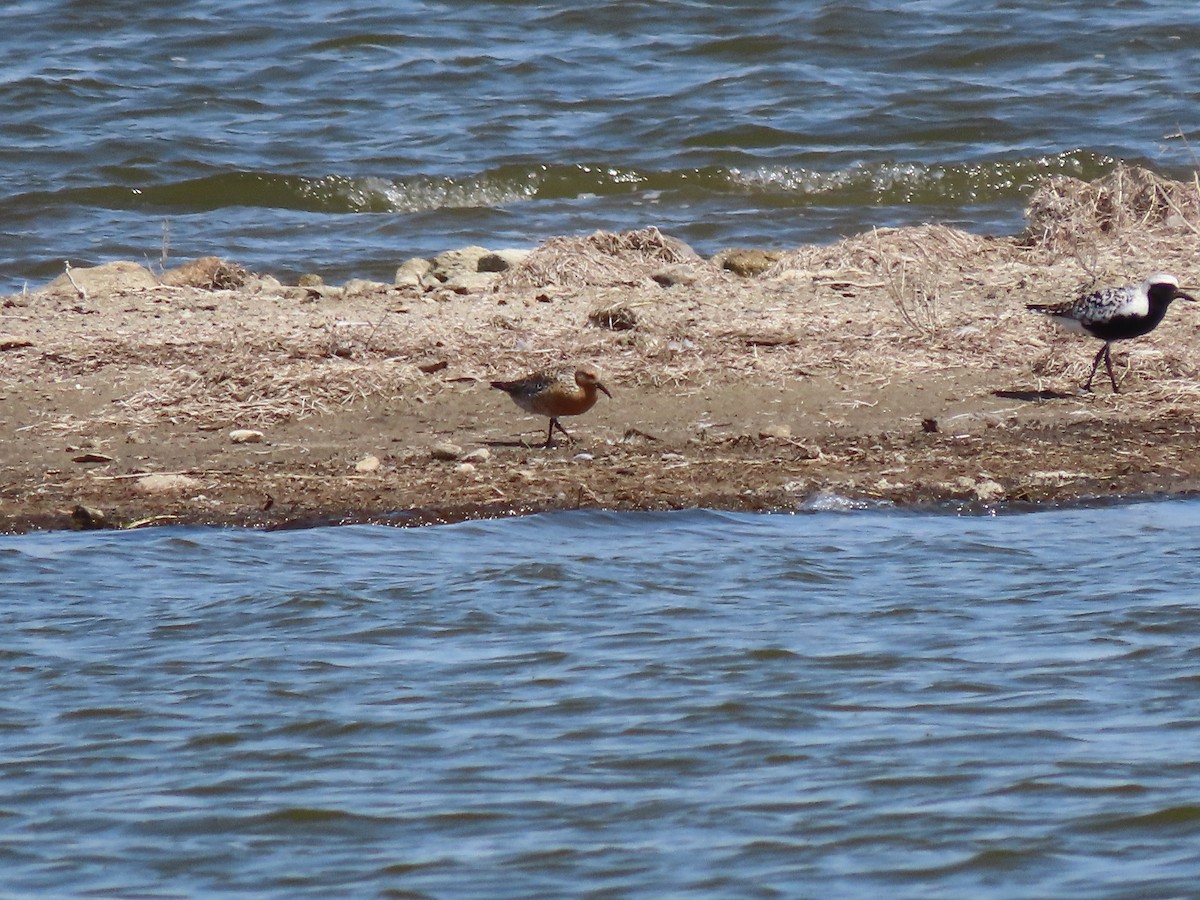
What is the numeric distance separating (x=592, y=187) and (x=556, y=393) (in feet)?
26.0

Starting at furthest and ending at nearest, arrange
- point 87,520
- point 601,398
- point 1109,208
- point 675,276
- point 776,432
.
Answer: point 1109,208, point 675,276, point 601,398, point 776,432, point 87,520

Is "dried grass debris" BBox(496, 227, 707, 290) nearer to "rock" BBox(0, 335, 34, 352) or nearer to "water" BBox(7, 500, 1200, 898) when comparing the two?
"rock" BBox(0, 335, 34, 352)

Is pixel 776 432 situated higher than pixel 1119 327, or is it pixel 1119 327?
pixel 1119 327

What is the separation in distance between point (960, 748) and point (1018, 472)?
2.84m

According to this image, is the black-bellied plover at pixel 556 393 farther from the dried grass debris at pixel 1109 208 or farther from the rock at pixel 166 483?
the dried grass debris at pixel 1109 208

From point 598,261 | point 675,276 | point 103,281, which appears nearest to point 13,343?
point 103,281

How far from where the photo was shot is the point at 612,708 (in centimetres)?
497

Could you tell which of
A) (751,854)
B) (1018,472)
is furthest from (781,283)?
(751,854)

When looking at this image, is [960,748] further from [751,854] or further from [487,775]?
[487,775]

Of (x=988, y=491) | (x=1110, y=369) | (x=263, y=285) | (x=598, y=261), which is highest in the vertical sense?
(x=598, y=261)

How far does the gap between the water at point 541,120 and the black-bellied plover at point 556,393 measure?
4729 millimetres

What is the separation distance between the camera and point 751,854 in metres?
4.02

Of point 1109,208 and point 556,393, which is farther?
point 1109,208

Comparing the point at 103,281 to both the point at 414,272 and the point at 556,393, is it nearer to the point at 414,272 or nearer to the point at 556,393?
the point at 414,272
